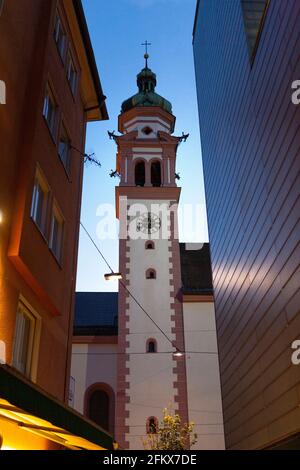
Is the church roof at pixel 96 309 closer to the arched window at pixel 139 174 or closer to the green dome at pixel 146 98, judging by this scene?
the arched window at pixel 139 174

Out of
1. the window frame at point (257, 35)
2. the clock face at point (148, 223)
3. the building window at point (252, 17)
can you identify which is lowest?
the window frame at point (257, 35)

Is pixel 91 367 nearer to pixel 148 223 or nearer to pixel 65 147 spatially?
pixel 148 223

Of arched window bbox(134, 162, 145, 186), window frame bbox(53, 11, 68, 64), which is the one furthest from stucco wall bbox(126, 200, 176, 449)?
window frame bbox(53, 11, 68, 64)

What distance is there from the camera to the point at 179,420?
2291cm

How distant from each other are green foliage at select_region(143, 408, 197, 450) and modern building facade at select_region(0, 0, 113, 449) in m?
12.3

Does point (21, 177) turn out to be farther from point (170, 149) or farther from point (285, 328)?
point (170, 149)

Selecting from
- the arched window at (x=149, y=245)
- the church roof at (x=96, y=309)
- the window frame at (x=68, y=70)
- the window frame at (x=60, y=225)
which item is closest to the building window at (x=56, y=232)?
the window frame at (x=60, y=225)

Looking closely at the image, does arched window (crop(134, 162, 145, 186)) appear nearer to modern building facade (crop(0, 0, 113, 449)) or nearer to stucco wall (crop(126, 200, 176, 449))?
stucco wall (crop(126, 200, 176, 449))

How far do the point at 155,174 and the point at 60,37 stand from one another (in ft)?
68.4

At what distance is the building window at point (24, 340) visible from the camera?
8.70 m

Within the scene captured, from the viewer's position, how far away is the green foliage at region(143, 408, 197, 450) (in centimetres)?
2192

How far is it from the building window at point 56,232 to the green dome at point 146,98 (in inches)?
1044

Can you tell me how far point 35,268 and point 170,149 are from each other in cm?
2588

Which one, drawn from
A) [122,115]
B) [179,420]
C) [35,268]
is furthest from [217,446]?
[122,115]
